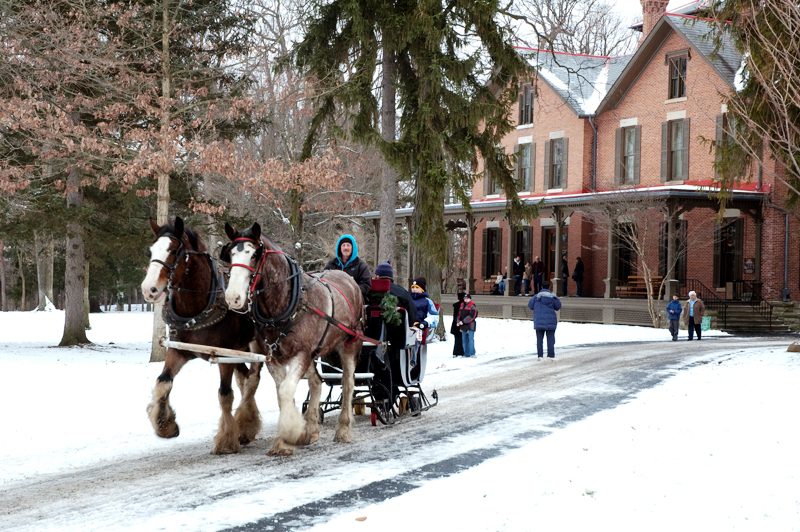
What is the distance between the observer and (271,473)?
297 inches

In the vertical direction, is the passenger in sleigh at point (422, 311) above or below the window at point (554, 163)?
below

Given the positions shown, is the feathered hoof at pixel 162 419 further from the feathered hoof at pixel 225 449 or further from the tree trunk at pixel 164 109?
the tree trunk at pixel 164 109

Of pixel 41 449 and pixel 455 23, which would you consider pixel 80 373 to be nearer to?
pixel 41 449

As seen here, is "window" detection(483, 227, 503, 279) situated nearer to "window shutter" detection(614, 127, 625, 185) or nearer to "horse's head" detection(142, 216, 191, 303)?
"window shutter" detection(614, 127, 625, 185)

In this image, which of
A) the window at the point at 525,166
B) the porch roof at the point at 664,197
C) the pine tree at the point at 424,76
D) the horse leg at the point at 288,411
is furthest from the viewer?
the window at the point at 525,166

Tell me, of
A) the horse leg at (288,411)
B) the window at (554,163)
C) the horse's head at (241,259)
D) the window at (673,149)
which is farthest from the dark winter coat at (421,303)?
the window at (554,163)

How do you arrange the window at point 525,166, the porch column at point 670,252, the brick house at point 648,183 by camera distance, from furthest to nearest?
the window at point 525,166, the brick house at point 648,183, the porch column at point 670,252

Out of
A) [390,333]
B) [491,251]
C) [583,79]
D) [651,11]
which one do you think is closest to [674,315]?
[583,79]

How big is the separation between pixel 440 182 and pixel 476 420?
1007cm

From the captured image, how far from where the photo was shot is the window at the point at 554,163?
39.2 metres

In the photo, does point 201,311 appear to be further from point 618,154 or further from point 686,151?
point 618,154

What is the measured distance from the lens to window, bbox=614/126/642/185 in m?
36.6

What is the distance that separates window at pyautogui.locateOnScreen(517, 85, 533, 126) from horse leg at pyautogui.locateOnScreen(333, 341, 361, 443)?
32536 millimetres

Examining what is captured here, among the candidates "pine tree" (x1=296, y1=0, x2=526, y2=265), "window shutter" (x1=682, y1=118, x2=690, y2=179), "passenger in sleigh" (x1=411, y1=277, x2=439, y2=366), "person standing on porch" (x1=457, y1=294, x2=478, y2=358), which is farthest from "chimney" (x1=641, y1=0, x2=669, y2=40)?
"passenger in sleigh" (x1=411, y1=277, x2=439, y2=366)
